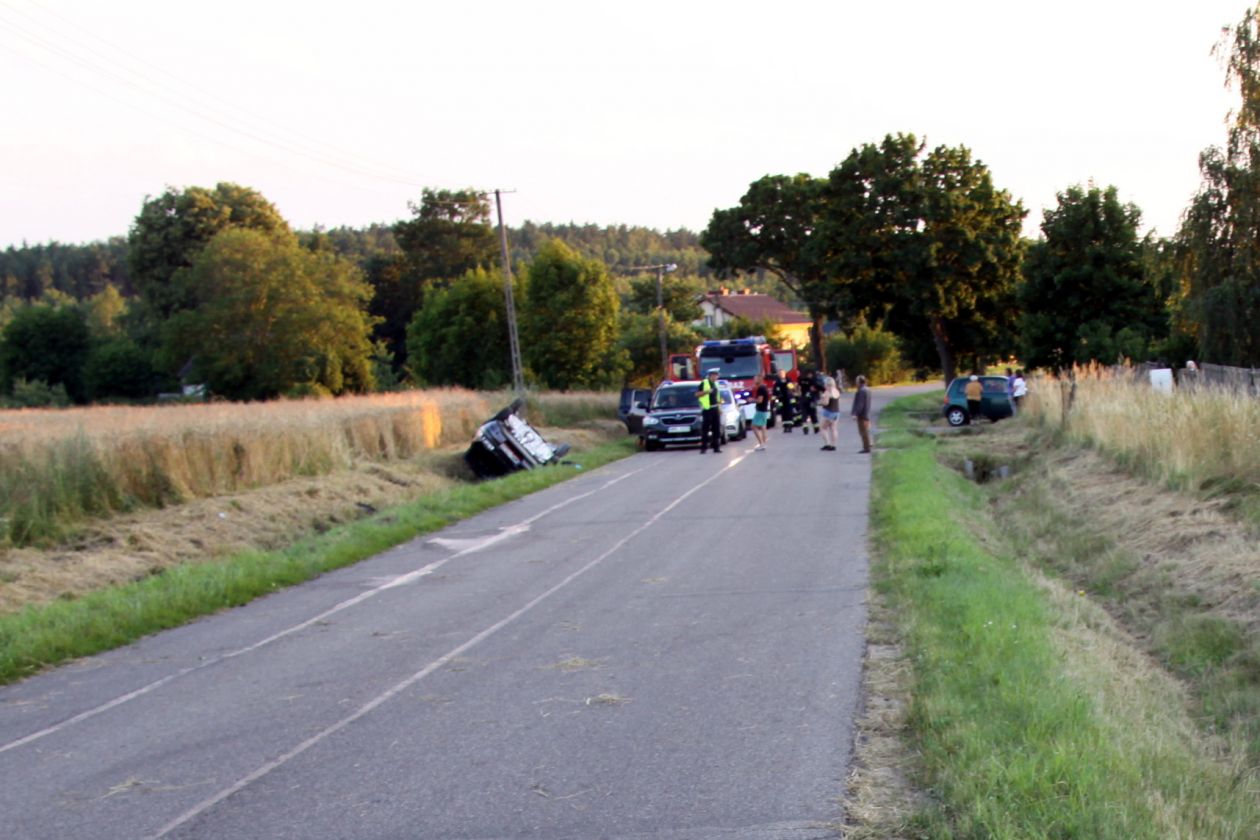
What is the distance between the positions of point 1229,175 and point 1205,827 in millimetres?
34223

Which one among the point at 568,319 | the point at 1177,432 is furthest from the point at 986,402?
the point at 568,319

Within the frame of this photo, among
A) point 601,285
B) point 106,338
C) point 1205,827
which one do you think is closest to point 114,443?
point 1205,827

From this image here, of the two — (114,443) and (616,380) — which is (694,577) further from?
(616,380)

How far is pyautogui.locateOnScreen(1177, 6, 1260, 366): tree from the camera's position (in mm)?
34844

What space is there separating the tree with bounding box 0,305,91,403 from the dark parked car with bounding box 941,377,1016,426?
166 feet

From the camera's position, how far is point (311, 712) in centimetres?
822

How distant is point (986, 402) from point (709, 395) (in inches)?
509

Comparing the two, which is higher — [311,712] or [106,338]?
[106,338]

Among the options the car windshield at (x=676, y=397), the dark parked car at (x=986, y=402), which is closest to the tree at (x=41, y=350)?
the car windshield at (x=676, y=397)

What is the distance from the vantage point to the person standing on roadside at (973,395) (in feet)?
125

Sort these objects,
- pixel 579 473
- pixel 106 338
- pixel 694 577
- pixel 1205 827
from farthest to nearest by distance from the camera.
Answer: pixel 106 338
pixel 579 473
pixel 694 577
pixel 1205 827

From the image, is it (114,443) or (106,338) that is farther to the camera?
(106,338)

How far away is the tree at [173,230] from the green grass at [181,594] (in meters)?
60.5

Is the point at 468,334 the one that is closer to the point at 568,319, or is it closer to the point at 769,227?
the point at 568,319
